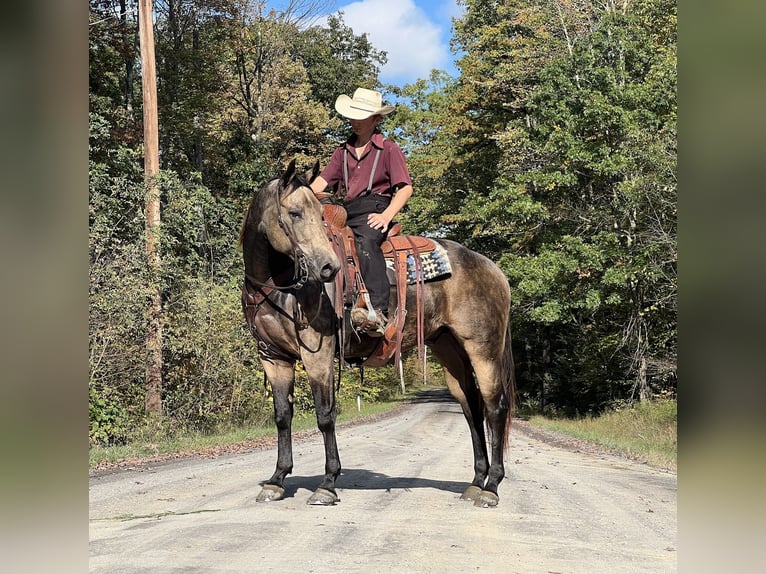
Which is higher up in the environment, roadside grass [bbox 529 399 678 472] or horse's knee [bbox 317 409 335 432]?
horse's knee [bbox 317 409 335 432]

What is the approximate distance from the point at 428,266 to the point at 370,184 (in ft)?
3.37

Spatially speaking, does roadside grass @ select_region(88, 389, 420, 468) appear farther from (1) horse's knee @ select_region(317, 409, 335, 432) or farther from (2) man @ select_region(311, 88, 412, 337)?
(2) man @ select_region(311, 88, 412, 337)

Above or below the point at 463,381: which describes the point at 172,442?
below

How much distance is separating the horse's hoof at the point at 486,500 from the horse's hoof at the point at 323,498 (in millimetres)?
1360

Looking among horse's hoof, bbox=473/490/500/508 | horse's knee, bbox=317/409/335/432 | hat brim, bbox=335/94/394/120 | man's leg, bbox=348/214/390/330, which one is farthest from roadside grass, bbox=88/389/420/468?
hat brim, bbox=335/94/394/120

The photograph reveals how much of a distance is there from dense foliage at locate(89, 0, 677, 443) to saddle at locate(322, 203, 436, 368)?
27.7ft

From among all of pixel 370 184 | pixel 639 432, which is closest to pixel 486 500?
pixel 370 184

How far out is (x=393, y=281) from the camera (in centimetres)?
725

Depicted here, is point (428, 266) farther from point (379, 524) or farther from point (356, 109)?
point (379, 524)

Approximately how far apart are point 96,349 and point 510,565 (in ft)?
38.1

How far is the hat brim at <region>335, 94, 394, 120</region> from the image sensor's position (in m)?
6.98

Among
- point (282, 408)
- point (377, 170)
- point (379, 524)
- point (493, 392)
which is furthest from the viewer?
point (493, 392)
